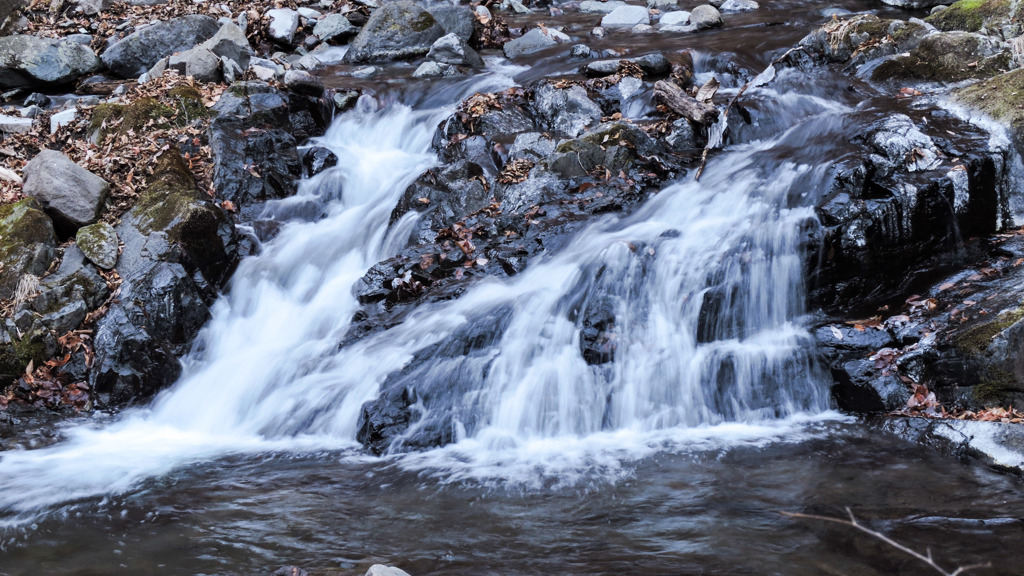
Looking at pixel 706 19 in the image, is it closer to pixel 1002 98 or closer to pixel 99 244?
pixel 1002 98

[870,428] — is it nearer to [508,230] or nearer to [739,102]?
[508,230]

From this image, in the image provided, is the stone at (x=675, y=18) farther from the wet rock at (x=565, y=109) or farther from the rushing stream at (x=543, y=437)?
the rushing stream at (x=543, y=437)

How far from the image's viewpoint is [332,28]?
14.0 metres

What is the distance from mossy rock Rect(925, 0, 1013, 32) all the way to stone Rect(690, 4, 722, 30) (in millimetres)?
3850

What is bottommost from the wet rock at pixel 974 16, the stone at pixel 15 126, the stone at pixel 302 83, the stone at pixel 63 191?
the stone at pixel 63 191

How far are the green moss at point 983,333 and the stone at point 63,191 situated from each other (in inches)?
330

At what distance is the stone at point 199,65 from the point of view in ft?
34.5

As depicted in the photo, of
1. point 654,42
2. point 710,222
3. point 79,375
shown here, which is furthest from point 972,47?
point 79,375

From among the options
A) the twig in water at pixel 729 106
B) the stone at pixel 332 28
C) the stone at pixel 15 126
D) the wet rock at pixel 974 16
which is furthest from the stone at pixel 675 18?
the stone at pixel 15 126

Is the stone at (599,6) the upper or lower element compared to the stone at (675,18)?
upper

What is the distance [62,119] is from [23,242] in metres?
3.35

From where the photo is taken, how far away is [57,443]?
5797 millimetres

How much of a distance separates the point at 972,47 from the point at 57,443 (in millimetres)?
10757

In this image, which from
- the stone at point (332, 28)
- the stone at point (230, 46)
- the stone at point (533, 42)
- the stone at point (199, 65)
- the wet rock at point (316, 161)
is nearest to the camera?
the wet rock at point (316, 161)
